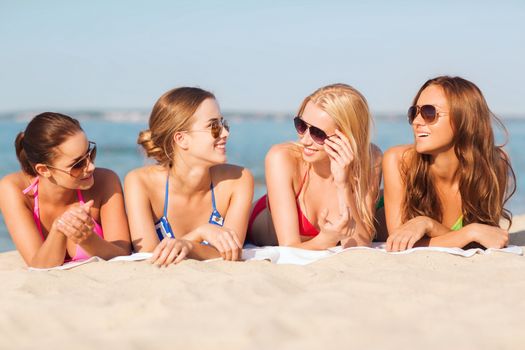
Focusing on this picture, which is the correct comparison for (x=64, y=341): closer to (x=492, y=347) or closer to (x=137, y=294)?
(x=137, y=294)

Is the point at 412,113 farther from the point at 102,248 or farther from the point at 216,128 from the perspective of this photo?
the point at 102,248

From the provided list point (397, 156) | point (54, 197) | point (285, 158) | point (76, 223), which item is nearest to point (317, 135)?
point (285, 158)

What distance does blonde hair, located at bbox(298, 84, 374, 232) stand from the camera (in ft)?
16.5

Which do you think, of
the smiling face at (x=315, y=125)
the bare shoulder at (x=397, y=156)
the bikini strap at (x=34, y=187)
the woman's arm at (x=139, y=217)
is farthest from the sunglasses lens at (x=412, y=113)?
the bikini strap at (x=34, y=187)

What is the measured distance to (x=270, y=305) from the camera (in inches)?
134

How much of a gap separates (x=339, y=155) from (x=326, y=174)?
51 cm

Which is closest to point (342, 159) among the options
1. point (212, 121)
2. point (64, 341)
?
point (212, 121)

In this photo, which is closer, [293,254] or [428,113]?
[293,254]

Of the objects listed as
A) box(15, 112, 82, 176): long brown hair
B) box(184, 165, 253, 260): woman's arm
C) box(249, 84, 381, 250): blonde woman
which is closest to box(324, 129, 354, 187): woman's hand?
box(249, 84, 381, 250): blonde woman

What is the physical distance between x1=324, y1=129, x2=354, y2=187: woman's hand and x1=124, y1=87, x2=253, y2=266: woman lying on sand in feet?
2.30

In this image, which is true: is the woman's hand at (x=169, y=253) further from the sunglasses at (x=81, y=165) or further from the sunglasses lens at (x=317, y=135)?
the sunglasses lens at (x=317, y=135)

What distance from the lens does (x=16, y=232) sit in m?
4.73

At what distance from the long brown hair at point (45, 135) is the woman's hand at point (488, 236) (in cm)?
298

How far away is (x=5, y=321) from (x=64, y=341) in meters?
0.47
